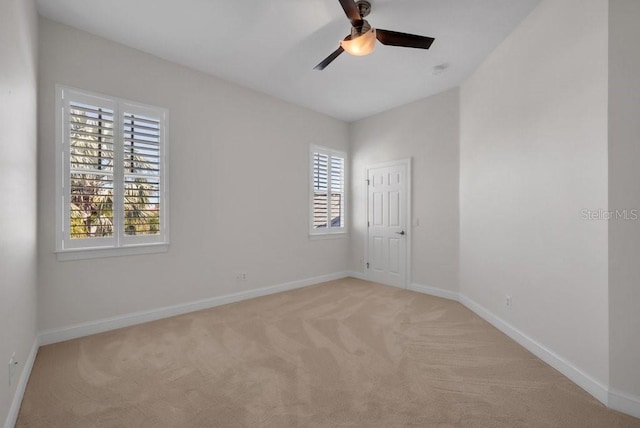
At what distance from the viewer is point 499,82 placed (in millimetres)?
3207

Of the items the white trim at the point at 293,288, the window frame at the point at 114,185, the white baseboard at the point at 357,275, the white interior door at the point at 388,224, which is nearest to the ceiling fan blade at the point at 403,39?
the white interior door at the point at 388,224

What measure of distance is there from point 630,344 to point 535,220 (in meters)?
1.11

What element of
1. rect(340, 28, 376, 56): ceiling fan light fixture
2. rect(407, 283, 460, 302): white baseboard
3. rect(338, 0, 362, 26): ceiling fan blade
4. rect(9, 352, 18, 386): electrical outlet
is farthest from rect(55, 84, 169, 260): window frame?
rect(407, 283, 460, 302): white baseboard

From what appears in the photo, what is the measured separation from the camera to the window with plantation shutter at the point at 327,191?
17.2 feet

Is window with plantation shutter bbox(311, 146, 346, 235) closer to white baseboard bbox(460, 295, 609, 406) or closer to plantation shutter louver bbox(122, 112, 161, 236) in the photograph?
plantation shutter louver bbox(122, 112, 161, 236)

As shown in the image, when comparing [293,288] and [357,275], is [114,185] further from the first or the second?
[357,275]

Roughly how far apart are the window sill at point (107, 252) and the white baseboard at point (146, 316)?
671mm

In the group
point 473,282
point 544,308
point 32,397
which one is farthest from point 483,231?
point 32,397

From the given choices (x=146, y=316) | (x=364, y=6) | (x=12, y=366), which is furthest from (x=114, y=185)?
(x=364, y=6)

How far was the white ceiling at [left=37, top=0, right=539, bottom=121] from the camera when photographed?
2598mm

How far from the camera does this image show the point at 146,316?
3.33 metres

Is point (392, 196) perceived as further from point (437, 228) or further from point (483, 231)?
point (483, 231)

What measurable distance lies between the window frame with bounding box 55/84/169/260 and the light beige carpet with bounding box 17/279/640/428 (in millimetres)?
874

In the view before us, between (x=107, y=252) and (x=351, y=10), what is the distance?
10.7 feet
